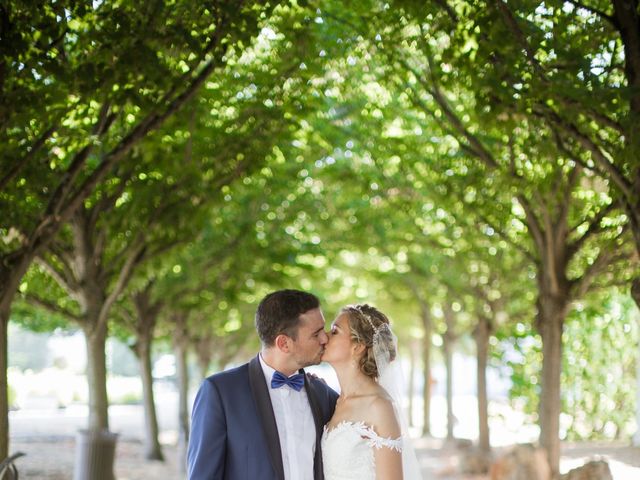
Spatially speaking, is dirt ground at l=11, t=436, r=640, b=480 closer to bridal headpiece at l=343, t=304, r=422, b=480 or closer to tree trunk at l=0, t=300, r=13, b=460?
tree trunk at l=0, t=300, r=13, b=460

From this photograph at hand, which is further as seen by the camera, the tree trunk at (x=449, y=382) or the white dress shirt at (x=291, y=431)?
the tree trunk at (x=449, y=382)

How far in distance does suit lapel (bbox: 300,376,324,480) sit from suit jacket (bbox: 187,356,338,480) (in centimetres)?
35

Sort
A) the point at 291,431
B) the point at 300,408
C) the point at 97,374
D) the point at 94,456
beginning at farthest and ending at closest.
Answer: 1. the point at 97,374
2. the point at 94,456
3. the point at 300,408
4. the point at 291,431

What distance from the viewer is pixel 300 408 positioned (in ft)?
16.0

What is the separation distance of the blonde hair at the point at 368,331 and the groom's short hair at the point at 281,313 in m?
0.48

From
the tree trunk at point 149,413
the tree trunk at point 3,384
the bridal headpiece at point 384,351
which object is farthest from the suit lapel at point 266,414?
the tree trunk at point 149,413

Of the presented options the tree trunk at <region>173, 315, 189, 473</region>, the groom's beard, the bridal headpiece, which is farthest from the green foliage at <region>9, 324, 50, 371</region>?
the groom's beard

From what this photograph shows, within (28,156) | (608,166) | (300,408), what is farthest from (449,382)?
(300,408)

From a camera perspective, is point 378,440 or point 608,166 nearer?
point 378,440

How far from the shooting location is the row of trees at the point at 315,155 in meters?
6.96

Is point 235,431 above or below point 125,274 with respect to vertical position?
below

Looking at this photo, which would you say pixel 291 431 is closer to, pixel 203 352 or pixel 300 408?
pixel 300 408

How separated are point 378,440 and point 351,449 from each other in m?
0.15

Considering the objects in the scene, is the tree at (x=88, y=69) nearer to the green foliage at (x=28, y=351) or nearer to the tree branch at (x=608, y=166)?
the tree branch at (x=608, y=166)
